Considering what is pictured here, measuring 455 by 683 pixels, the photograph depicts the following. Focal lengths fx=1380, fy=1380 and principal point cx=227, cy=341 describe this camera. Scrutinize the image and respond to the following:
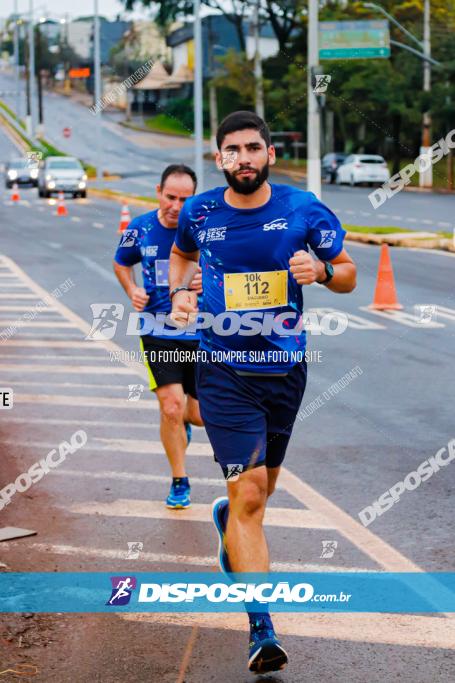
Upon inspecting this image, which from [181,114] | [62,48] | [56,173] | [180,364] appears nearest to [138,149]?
[181,114]

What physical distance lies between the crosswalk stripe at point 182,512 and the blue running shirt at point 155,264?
3.26 ft

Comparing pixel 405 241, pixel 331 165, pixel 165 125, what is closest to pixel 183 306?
pixel 405 241

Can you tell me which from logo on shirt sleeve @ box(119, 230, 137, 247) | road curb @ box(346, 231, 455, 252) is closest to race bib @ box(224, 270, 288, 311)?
logo on shirt sleeve @ box(119, 230, 137, 247)

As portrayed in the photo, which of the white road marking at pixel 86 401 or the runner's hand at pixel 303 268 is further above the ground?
the runner's hand at pixel 303 268

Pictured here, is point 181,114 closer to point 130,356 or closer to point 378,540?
point 130,356

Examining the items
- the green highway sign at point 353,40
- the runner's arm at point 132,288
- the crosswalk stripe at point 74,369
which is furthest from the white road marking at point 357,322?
the green highway sign at point 353,40

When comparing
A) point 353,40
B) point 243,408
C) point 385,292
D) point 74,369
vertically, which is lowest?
point 385,292

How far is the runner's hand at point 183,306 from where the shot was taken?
6145 mm

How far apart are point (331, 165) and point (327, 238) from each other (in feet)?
180

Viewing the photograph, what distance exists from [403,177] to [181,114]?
34499 millimetres

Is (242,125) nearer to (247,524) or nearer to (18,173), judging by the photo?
(247,524)

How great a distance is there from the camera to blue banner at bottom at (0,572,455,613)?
19.9ft

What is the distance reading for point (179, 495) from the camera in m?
7.99

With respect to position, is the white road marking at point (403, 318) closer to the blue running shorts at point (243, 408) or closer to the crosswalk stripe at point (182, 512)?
the crosswalk stripe at point (182, 512)
